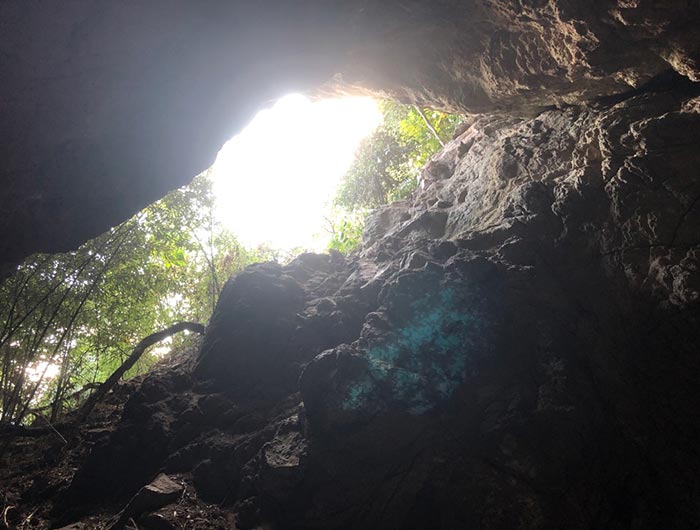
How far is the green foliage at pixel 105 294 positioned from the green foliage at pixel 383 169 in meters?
5.33

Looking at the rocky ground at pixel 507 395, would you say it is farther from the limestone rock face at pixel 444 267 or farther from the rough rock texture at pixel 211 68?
the rough rock texture at pixel 211 68

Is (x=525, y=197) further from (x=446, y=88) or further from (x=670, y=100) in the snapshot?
(x=446, y=88)

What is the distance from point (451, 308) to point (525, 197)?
6.69 feet

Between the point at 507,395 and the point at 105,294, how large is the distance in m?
10.3

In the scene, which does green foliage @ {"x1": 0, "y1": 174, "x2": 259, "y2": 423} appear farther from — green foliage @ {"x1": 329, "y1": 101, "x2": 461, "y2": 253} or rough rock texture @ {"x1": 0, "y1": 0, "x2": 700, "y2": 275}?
green foliage @ {"x1": 329, "y1": 101, "x2": 461, "y2": 253}

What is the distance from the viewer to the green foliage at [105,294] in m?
8.14

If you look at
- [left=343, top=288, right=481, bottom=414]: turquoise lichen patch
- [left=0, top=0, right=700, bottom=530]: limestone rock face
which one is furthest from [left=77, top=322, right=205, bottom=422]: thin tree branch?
[left=343, top=288, right=481, bottom=414]: turquoise lichen patch

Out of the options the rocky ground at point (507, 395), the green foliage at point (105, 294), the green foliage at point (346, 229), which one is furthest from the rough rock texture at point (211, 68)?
the green foliage at point (346, 229)

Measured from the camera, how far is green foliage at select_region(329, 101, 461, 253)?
14.7m

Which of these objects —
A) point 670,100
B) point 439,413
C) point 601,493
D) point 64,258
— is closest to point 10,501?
point 64,258

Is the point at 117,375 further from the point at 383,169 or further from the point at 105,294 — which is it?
the point at 383,169

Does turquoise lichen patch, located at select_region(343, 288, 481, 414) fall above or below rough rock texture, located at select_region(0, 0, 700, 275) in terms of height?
below

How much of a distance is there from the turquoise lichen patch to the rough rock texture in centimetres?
349

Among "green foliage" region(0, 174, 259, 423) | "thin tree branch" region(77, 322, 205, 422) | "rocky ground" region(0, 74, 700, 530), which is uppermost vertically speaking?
"green foliage" region(0, 174, 259, 423)
